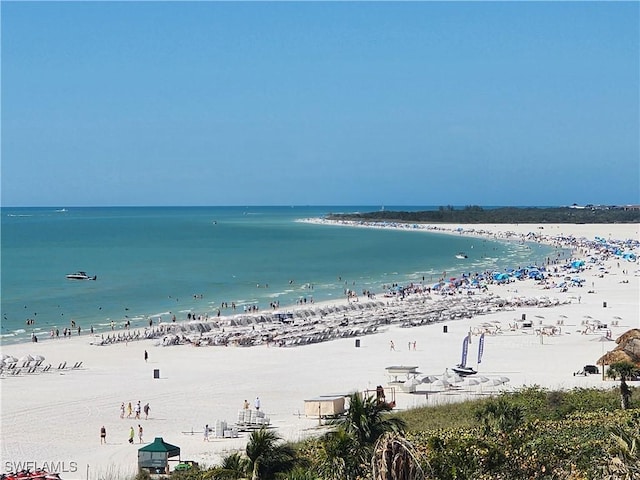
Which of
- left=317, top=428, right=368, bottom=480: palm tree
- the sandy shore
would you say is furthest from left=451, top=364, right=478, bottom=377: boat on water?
left=317, top=428, right=368, bottom=480: palm tree

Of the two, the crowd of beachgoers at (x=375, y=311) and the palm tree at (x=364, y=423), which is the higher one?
the palm tree at (x=364, y=423)

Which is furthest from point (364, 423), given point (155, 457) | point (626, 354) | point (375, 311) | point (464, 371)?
point (375, 311)

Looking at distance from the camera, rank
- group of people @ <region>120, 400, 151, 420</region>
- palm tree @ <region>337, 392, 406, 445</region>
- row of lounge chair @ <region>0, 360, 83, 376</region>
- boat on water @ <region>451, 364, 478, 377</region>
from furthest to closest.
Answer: row of lounge chair @ <region>0, 360, 83, 376</region>
boat on water @ <region>451, 364, 478, 377</region>
group of people @ <region>120, 400, 151, 420</region>
palm tree @ <region>337, 392, 406, 445</region>

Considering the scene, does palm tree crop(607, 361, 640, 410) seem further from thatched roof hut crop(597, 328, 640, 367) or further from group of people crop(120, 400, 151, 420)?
group of people crop(120, 400, 151, 420)

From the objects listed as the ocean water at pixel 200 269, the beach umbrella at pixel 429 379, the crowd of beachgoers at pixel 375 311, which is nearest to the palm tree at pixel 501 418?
the beach umbrella at pixel 429 379

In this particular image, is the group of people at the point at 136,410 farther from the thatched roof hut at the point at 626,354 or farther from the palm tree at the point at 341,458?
the thatched roof hut at the point at 626,354

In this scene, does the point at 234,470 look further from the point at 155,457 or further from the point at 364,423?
the point at 155,457

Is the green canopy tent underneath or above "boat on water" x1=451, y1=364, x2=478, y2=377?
underneath
